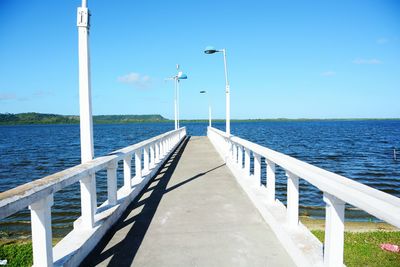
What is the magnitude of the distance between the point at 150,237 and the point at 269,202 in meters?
1.98

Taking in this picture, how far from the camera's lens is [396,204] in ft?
6.70

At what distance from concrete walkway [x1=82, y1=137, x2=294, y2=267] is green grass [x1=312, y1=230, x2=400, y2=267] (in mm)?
1854

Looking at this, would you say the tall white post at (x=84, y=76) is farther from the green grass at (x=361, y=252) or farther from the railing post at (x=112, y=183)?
the green grass at (x=361, y=252)

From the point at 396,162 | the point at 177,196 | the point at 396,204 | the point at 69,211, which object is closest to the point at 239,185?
the point at 177,196

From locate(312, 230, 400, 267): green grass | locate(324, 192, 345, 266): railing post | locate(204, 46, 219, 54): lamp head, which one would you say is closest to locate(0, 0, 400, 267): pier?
locate(324, 192, 345, 266): railing post

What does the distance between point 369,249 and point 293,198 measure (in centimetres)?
315

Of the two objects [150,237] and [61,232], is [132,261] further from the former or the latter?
[61,232]

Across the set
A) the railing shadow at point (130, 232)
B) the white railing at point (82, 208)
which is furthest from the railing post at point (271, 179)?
the white railing at point (82, 208)

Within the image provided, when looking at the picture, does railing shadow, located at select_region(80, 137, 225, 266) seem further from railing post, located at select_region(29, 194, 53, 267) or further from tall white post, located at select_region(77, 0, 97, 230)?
railing post, located at select_region(29, 194, 53, 267)

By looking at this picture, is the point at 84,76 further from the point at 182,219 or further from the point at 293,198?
the point at 293,198

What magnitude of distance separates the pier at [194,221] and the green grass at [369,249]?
1.77m

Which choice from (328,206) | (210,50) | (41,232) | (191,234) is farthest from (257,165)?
(210,50)

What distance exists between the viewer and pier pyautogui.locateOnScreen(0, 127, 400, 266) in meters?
2.65

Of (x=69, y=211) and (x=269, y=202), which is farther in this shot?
(x=69, y=211)
